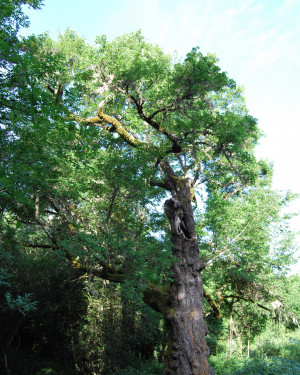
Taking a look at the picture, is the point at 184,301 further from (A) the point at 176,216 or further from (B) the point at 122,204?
(B) the point at 122,204

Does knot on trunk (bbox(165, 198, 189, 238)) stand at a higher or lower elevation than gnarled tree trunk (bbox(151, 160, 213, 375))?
higher

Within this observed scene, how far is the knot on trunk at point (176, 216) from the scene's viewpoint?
8.43 meters

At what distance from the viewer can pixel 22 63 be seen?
505 centimetres

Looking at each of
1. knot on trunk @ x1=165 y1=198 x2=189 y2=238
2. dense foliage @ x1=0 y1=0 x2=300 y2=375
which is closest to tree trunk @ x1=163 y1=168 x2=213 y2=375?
knot on trunk @ x1=165 y1=198 x2=189 y2=238

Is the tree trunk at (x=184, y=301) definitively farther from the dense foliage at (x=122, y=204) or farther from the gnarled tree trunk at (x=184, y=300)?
the dense foliage at (x=122, y=204)

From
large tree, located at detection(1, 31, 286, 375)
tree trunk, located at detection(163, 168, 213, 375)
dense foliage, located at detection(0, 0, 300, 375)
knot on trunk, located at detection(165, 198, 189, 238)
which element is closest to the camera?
tree trunk, located at detection(163, 168, 213, 375)

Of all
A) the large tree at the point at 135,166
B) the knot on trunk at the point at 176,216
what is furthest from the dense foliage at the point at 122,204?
the knot on trunk at the point at 176,216

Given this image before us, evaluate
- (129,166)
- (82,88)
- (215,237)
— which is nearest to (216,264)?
(215,237)

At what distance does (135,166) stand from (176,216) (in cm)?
223

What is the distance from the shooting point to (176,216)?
8453 mm

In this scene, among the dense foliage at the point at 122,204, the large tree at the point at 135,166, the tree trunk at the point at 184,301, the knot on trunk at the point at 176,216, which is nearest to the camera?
the tree trunk at the point at 184,301

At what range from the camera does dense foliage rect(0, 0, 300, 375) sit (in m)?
7.83

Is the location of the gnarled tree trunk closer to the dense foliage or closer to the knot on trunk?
the knot on trunk

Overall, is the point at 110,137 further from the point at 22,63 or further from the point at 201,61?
the point at 22,63
